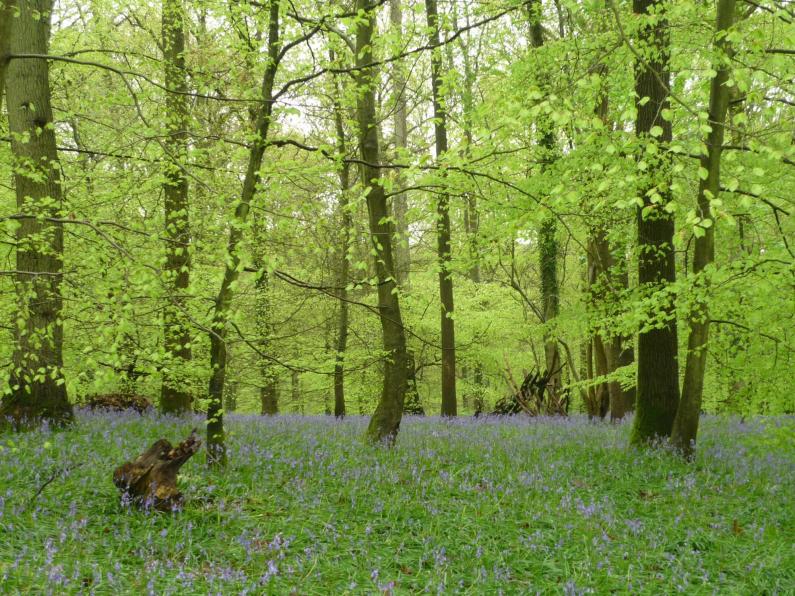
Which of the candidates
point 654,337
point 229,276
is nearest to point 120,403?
point 229,276

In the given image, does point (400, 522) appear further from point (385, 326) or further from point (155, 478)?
point (385, 326)

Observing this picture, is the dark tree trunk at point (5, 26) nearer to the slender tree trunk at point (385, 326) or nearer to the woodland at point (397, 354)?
the woodland at point (397, 354)

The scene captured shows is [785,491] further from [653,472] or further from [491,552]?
[491,552]

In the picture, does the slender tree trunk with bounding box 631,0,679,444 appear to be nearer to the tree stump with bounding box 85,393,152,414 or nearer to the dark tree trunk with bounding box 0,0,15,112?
the dark tree trunk with bounding box 0,0,15,112

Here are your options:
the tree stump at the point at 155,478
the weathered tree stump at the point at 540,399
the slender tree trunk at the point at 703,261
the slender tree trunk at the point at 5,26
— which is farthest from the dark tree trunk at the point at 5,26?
the weathered tree stump at the point at 540,399

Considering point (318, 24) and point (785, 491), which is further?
point (785, 491)

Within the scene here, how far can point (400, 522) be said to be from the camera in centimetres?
587

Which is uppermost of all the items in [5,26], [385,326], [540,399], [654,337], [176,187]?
[176,187]

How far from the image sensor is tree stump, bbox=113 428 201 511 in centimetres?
562

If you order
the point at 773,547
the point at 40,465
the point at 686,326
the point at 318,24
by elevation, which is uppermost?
the point at 318,24

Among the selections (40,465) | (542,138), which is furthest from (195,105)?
(40,465)

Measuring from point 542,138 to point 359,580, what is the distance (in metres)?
11.5

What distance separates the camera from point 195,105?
1522 cm

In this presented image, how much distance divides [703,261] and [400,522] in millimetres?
5733
